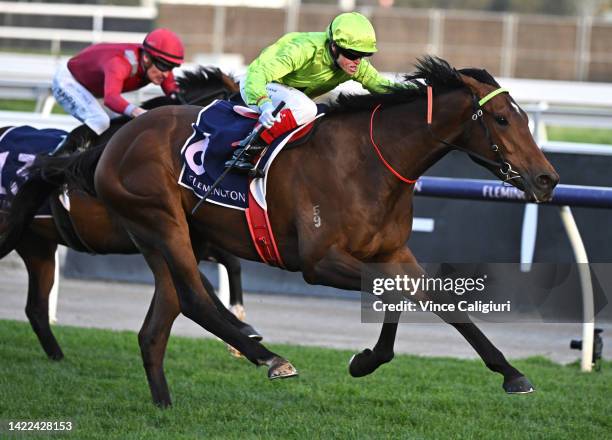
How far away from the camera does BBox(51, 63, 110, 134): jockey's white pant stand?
6762mm

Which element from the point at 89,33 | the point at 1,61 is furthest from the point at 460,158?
the point at 89,33

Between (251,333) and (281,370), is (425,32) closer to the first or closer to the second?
(251,333)

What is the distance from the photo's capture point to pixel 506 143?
4.93 meters

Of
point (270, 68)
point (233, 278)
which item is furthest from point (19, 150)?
point (270, 68)

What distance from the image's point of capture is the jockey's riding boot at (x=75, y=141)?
6.59 metres

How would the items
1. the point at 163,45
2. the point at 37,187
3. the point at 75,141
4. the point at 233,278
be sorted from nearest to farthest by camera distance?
the point at 37,187
the point at 75,141
the point at 163,45
the point at 233,278

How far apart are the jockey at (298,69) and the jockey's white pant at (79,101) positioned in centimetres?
162

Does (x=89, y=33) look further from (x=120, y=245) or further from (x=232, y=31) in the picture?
(x=120, y=245)

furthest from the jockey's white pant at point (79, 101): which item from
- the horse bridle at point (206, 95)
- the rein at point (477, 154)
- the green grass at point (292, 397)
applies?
the rein at point (477, 154)

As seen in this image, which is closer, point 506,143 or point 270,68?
point 506,143

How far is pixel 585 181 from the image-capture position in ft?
27.9

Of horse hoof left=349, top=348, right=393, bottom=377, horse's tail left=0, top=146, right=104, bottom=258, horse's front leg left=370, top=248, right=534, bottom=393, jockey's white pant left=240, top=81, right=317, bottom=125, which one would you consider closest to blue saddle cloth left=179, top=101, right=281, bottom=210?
jockey's white pant left=240, top=81, right=317, bottom=125

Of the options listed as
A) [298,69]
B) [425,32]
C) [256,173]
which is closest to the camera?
[256,173]

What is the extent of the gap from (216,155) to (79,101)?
6.03 feet
